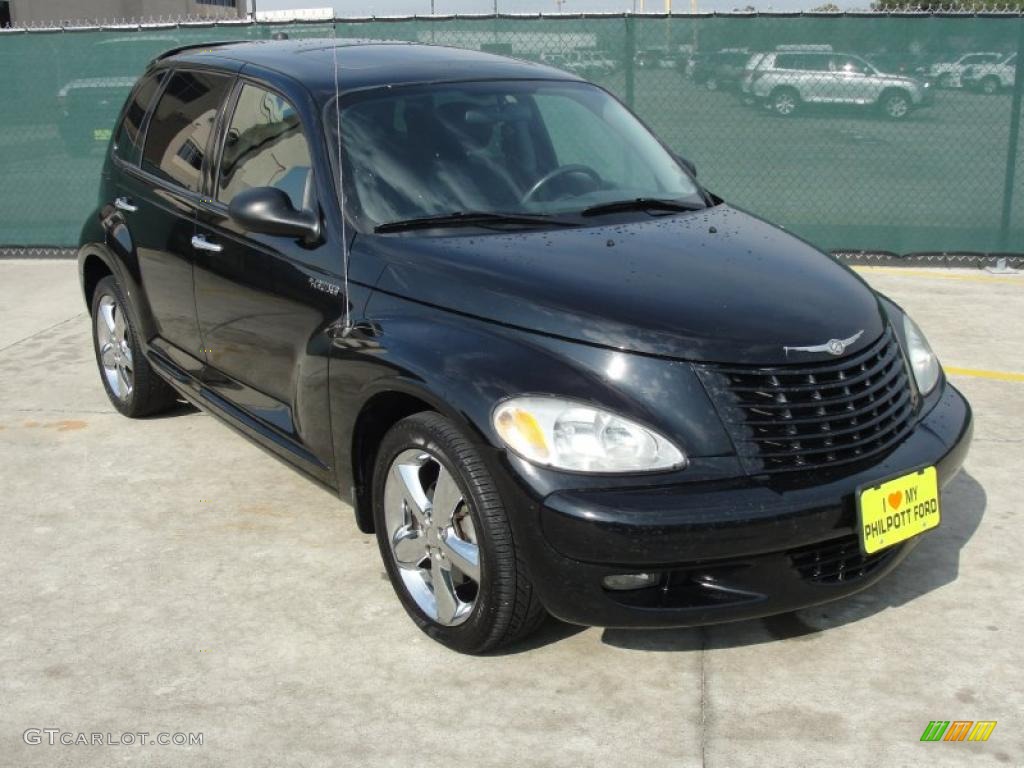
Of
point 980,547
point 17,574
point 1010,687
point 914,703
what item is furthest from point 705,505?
point 17,574

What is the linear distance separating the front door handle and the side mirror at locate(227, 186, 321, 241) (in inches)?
24.3

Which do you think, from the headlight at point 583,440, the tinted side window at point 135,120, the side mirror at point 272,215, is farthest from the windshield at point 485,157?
the tinted side window at point 135,120

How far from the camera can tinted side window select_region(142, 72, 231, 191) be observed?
16.9 ft

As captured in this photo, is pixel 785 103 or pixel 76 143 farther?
pixel 76 143

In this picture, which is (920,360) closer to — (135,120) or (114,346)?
(135,120)

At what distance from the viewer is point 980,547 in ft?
14.8

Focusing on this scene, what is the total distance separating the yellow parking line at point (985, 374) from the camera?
21.8ft

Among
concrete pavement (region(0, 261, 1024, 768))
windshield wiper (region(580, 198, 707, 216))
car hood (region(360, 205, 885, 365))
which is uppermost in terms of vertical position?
windshield wiper (region(580, 198, 707, 216))

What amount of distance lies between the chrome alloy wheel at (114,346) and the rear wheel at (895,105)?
6207 millimetres

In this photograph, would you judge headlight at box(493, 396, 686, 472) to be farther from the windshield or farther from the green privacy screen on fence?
the green privacy screen on fence

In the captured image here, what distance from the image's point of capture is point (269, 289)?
14.8 feet

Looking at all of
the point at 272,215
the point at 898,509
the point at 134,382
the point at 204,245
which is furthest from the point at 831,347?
the point at 134,382

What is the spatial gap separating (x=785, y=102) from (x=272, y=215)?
21.3ft

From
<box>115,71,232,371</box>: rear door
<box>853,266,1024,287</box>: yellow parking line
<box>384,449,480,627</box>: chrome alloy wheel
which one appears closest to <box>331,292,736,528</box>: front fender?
<box>384,449,480,627</box>: chrome alloy wheel
